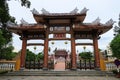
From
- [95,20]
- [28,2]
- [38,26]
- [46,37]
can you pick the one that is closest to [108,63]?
[95,20]

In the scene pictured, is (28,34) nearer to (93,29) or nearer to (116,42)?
(93,29)

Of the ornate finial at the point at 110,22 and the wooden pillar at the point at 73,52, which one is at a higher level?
the ornate finial at the point at 110,22

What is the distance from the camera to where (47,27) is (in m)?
18.9

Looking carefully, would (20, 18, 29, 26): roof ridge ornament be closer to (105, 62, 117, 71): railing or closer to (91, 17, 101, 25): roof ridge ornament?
(91, 17, 101, 25): roof ridge ornament

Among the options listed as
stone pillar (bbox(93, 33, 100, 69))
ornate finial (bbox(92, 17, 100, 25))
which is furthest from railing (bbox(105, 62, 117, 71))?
ornate finial (bbox(92, 17, 100, 25))

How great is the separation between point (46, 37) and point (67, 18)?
110 inches

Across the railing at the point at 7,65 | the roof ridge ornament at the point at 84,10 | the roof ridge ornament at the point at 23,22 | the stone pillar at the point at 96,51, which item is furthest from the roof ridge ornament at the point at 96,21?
the railing at the point at 7,65

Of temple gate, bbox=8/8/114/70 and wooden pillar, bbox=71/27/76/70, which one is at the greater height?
temple gate, bbox=8/8/114/70

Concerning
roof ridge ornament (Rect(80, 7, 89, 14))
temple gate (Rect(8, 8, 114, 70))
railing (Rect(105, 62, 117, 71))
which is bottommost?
railing (Rect(105, 62, 117, 71))

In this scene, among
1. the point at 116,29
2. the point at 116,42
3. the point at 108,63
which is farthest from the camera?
the point at 116,29

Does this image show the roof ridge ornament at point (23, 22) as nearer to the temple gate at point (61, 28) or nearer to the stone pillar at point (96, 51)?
the temple gate at point (61, 28)

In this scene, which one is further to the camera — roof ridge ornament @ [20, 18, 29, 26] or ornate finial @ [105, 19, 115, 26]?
roof ridge ornament @ [20, 18, 29, 26]

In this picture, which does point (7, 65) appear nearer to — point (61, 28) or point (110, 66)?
point (61, 28)

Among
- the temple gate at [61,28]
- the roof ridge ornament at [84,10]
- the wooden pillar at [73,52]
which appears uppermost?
the roof ridge ornament at [84,10]
